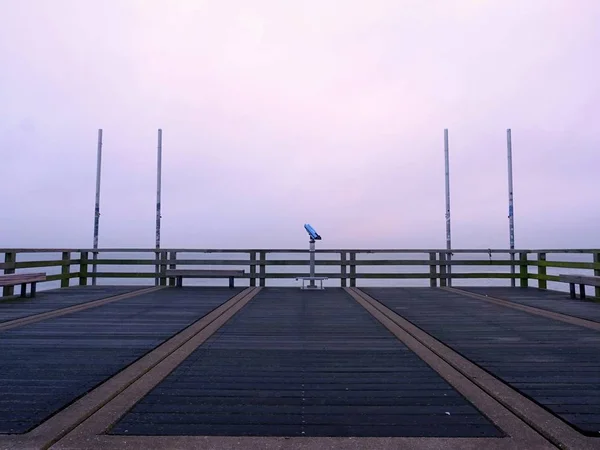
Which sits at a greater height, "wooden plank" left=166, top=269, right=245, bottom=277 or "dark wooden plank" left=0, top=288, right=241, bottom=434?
"wooden plank" left=166, top=269, right=245, bottom=277

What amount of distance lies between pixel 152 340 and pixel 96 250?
8.67 m

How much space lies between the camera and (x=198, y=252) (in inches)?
516

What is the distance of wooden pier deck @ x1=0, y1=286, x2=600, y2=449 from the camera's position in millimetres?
2688

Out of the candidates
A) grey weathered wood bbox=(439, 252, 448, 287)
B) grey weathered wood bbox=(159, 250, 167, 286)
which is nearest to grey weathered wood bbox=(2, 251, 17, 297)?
grey weathered wood bbox=(159, 250, 167, 286)

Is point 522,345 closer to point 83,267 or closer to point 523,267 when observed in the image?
point 523,267

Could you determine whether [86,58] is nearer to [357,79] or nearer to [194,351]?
[357,79]

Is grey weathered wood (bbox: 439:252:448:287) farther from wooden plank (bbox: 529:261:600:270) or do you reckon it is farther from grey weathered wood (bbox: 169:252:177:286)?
grey weathered wood (bbox: 169:252:177:286)

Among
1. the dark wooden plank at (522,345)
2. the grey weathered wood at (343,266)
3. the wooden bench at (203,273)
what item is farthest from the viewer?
the grey weathered wood at (343,266)

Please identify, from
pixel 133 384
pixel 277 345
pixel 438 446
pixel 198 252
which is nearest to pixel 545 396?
pixel 438 446

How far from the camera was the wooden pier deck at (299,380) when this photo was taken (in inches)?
106

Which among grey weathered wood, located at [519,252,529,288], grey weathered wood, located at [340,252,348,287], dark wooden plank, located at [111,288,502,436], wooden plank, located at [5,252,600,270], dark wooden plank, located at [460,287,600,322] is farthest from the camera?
grey weathered wood, located at [519,252,529,288]

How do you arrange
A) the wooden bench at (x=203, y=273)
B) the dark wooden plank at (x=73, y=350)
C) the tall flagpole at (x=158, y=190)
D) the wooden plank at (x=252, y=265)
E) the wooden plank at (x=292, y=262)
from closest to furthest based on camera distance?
1. the dark wooden plank at (x=73, y=350)
2. the wooden bench at (x=203, y=273)
3. the wooden plank at (x=292, y=262)
4. the wooden plank at (x=252, y=265)
5. the tall flagpole at (x=158, y=190)

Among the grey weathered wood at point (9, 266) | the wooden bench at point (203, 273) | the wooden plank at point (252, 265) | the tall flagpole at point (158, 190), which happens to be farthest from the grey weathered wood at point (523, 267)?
the grey weathered wood at point (9, 266)

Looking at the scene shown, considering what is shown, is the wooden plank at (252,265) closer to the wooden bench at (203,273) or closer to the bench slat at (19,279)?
the wooden bench at (203,273)
